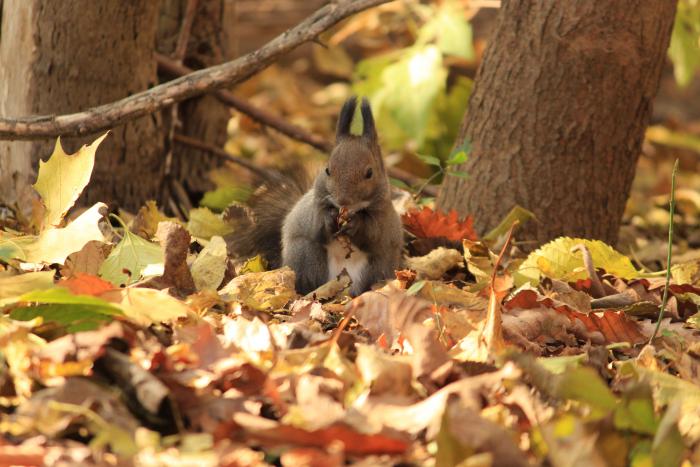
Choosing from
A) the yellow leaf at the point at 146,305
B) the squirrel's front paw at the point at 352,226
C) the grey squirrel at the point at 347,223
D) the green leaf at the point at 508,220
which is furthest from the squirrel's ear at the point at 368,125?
the yellow leaf at the point at 146,305

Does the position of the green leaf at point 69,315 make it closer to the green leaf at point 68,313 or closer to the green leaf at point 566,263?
the green leaf at point 68,313

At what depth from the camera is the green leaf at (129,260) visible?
7.15 ft

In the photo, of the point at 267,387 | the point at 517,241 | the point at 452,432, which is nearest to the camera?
the point at 452,432

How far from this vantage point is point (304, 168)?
3463 millimetres

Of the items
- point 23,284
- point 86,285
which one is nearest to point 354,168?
point 86,285

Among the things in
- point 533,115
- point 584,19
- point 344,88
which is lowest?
point 344,88

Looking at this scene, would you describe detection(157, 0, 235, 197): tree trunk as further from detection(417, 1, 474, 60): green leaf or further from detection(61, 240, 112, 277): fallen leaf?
detection(61, 240, 112, 277): fallen leaf

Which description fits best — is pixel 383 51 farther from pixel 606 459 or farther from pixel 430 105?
pixel 606 459

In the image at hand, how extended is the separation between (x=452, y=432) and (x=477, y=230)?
76.2 inches

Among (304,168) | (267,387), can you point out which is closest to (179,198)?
(304,168)

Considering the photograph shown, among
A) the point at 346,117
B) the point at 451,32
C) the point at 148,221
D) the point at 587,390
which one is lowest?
the point at 148,221

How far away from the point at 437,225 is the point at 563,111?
57 centimetres

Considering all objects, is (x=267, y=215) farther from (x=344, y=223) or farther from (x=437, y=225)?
(x=437, y=225)

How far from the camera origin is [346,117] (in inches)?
120
